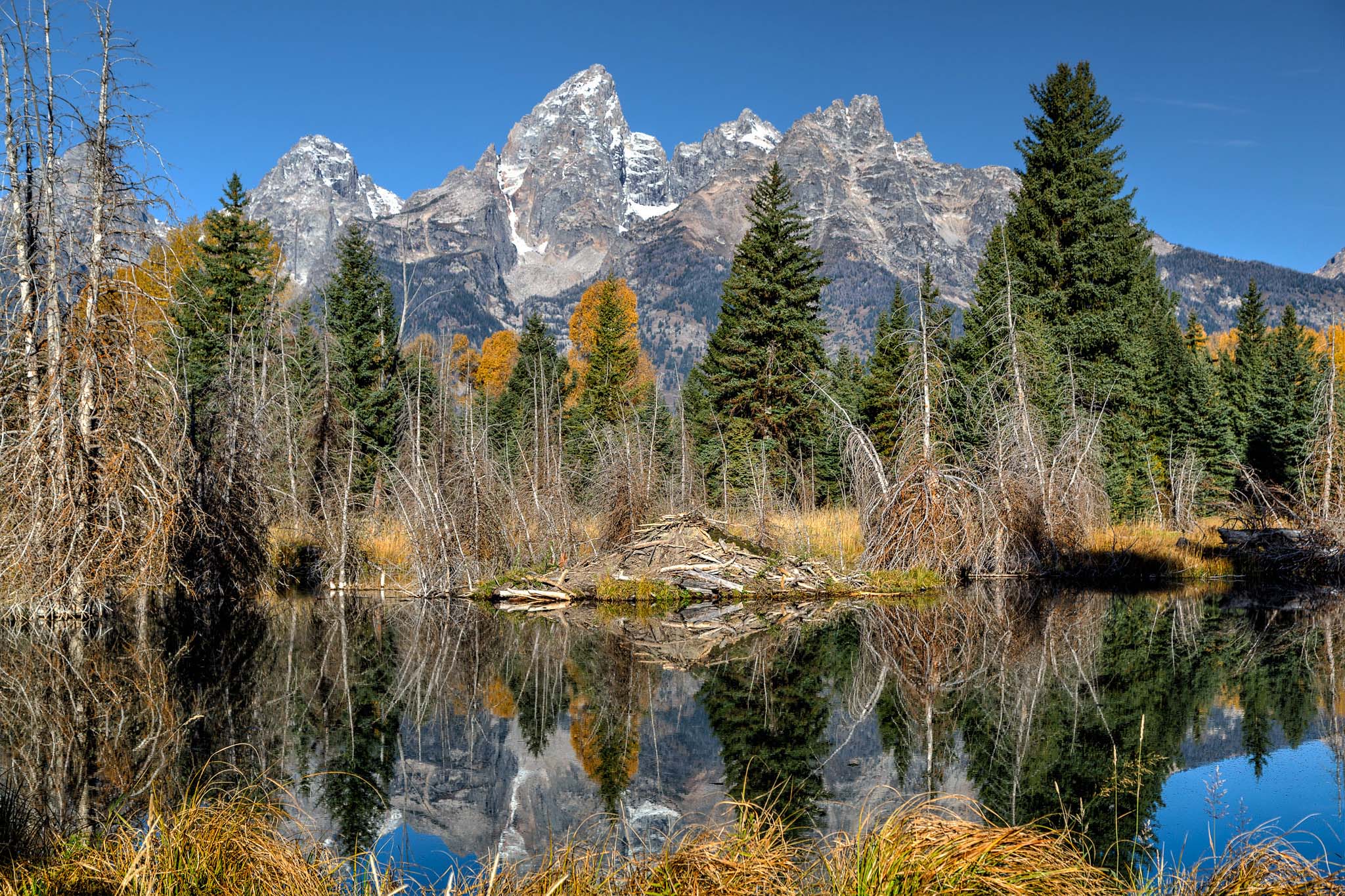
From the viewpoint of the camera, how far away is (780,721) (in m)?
8.31

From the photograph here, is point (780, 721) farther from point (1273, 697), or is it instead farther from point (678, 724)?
point (1273, 697)

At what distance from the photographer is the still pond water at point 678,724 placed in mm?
5977

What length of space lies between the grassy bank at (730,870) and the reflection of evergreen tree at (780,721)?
138 centimetres

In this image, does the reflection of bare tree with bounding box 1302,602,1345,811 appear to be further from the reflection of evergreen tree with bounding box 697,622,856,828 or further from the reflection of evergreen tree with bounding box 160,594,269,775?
the reflection of evergreen tree with bounding box 160,594,269,775

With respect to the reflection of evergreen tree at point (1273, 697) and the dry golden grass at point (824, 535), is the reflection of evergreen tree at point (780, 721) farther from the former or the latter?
the dry golden grass at point (824, 535)

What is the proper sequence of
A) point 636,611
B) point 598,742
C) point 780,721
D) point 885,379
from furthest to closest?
point 885,379
point 636,611
point 780,721
point 598,742

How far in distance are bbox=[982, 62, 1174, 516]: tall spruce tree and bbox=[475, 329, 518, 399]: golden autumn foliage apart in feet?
129

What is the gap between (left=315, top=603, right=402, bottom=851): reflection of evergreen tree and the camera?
6.13 metres

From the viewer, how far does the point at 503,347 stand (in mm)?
71312

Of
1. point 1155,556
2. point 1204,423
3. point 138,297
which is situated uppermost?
point 1204,423

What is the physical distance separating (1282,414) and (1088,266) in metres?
9.58

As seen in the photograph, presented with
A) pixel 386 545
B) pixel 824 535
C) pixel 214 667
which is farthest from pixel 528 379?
pixel 214 667

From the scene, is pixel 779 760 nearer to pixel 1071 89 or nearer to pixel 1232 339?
pixel 1071 89

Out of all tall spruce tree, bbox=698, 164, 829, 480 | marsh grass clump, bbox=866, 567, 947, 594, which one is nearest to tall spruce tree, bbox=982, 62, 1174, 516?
tall spruce tree, bbox=698, 164, 829, 480
